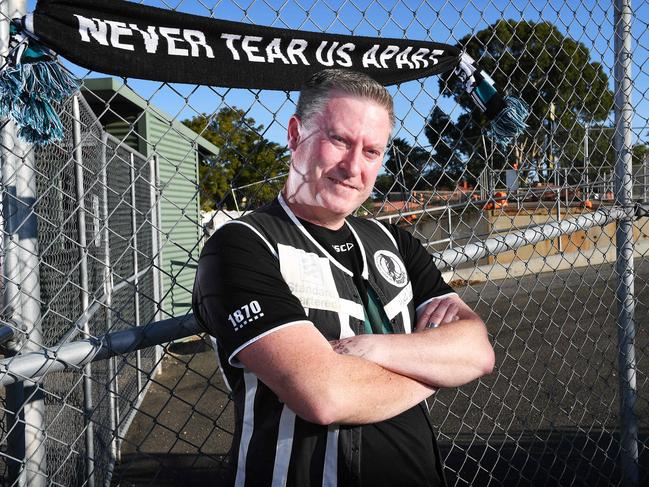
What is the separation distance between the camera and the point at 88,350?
197 centimetres

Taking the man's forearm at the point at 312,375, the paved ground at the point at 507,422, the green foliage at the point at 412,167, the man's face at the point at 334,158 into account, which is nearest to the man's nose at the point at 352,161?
the man's face at the point at 334,158

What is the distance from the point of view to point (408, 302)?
2205mm

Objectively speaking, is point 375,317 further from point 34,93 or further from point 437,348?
point 34,93

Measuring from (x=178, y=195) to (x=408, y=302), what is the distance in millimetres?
10037

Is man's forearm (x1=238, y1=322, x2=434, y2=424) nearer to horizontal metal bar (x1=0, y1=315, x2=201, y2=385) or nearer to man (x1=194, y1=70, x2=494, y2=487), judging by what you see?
man (x1=194, y1=70, x2=494, y2=487)

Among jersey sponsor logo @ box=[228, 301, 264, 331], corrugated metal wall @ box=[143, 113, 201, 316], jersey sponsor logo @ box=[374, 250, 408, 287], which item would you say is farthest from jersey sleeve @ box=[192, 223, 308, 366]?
corrugated metal wall @ box=[143, 113, 201, 316]

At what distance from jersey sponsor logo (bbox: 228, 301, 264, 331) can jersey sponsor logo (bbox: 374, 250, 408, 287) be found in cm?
54

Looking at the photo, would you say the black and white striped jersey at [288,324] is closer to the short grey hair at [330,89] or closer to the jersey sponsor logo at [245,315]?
the jersey sponsor logo at [245,315]

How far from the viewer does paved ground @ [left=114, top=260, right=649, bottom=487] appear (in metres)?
3.72

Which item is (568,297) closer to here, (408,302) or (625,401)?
(625,401)

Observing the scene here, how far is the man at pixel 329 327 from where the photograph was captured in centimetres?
171

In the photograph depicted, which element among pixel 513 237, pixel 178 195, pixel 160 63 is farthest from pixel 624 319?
pixel 178 195

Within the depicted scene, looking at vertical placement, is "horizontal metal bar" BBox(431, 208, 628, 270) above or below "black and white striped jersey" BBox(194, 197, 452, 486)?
above

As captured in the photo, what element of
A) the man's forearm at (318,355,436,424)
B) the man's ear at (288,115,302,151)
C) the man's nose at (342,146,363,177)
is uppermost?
the man's ear at (288,115,302,151)
